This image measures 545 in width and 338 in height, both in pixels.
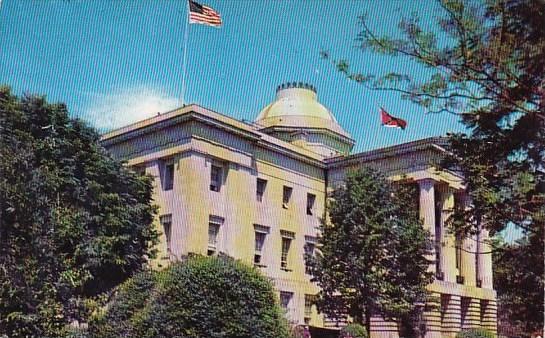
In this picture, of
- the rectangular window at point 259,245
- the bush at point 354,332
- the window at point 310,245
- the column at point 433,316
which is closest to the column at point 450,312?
the column at point 433,316

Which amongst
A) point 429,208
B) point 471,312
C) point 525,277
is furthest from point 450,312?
point 525,277

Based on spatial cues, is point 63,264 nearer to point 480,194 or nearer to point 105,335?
point 105,335

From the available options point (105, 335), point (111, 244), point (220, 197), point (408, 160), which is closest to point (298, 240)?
point (220, 197)

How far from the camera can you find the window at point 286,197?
11.1 m

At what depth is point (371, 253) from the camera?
33.0 feet

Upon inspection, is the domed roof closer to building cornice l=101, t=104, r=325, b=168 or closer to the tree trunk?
building cornice l=101, t=104, r=325, b=168

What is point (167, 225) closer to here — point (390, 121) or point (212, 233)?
point (212, 233)

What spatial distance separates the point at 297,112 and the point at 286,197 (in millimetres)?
1423

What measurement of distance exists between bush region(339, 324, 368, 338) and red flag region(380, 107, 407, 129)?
359cm

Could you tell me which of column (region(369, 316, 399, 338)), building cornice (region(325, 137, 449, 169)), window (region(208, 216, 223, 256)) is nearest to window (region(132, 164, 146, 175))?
window (region(208, 216, 223, 256))

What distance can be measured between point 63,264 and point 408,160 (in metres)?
4.99

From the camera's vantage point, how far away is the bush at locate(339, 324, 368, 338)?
9.56 meters

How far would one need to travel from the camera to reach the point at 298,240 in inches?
452

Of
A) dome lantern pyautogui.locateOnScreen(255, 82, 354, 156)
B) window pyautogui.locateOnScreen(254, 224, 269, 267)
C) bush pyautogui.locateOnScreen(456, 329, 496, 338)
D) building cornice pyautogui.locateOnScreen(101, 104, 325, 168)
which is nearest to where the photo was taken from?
bush pyautogui.locateOnScreen(456, 329, 496, 338)
